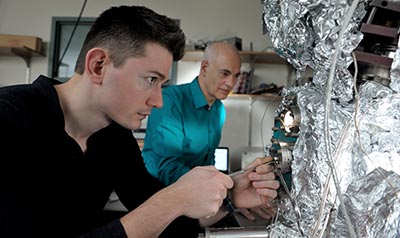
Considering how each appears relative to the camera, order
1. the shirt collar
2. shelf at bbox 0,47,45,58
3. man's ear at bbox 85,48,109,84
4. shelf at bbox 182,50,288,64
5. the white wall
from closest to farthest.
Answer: man's ear at bbox 85,48,109,84 → the shirt collar → shelf at bbox 182,50,288,64 → shelf at bbox 0,47,45,58 → the white wall

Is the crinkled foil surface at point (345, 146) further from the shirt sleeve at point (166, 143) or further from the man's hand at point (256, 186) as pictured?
the shirt sleeve at point (166, 143)

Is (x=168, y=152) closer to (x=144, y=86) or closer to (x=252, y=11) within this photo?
(x=144, y=86)

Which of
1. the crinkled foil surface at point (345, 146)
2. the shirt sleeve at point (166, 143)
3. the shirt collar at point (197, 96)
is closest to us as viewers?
the crinkled foil surface at point (345, 146)

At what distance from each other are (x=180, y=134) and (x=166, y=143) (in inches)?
3.5

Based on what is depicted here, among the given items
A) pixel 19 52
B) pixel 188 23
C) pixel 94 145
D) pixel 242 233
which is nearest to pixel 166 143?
pixel 94 145

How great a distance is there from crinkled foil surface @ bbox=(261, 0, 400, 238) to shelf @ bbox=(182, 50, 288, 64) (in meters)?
1.99

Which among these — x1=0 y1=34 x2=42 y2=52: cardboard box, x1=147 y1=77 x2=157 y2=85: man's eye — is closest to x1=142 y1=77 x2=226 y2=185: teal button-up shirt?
x1=147 y1=77 x2=157 y2=85: man's eye

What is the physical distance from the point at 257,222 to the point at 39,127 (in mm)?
564

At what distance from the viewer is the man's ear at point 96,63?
753 mm

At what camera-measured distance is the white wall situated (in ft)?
9.02

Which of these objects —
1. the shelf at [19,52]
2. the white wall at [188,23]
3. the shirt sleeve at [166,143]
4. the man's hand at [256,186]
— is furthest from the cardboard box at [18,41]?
the man's hand at [256,186]

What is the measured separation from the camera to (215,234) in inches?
26.3

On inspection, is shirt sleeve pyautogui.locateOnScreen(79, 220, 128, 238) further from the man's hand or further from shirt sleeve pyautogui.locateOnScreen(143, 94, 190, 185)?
shirt sleeve pyautogui.locateOnScreen(143, 94, 190, 185)

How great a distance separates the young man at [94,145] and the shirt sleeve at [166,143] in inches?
9.1
